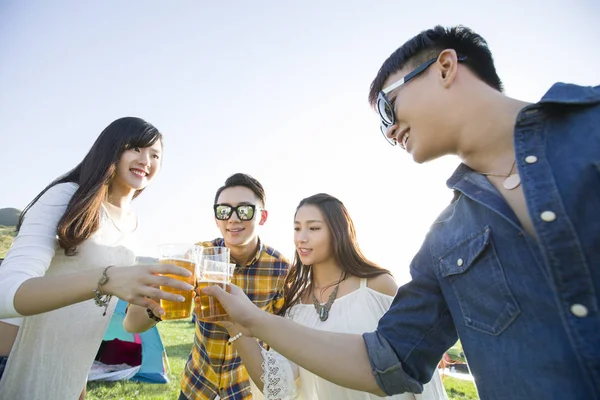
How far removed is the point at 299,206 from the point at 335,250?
780 millimetres

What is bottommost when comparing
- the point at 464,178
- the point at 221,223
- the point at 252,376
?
the point at 252,376

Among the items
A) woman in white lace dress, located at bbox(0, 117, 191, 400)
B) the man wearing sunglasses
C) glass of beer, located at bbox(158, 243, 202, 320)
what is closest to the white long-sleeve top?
woman in white lace dress, located at bbox(0, 117, 191, 400)

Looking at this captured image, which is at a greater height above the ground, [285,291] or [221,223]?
[221,223]

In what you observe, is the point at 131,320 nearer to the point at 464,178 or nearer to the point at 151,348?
the point at 464,178

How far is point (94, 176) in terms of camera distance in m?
2.47

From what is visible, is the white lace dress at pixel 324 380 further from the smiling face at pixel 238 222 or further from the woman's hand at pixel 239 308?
the smiling face at pixel 238 222

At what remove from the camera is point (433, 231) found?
5.30ft

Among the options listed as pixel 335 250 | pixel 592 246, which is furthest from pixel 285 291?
pixel 592 246

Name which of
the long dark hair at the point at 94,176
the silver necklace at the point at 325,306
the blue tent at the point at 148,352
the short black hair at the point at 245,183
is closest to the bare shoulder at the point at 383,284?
the silver necklace at the point at 325,306

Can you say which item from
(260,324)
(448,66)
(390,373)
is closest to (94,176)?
(260,324)

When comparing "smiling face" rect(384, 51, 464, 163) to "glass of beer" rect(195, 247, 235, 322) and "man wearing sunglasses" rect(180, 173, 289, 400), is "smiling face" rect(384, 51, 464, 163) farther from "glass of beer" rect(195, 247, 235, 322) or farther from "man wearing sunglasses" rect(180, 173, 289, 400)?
"man wearing sunglasses" rect(180, 173, 289, 400)

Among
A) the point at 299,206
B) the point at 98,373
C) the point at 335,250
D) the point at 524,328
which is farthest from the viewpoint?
the point at 98,373

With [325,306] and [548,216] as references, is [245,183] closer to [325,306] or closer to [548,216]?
[325,306]

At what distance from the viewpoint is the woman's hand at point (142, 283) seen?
1.62 metres
